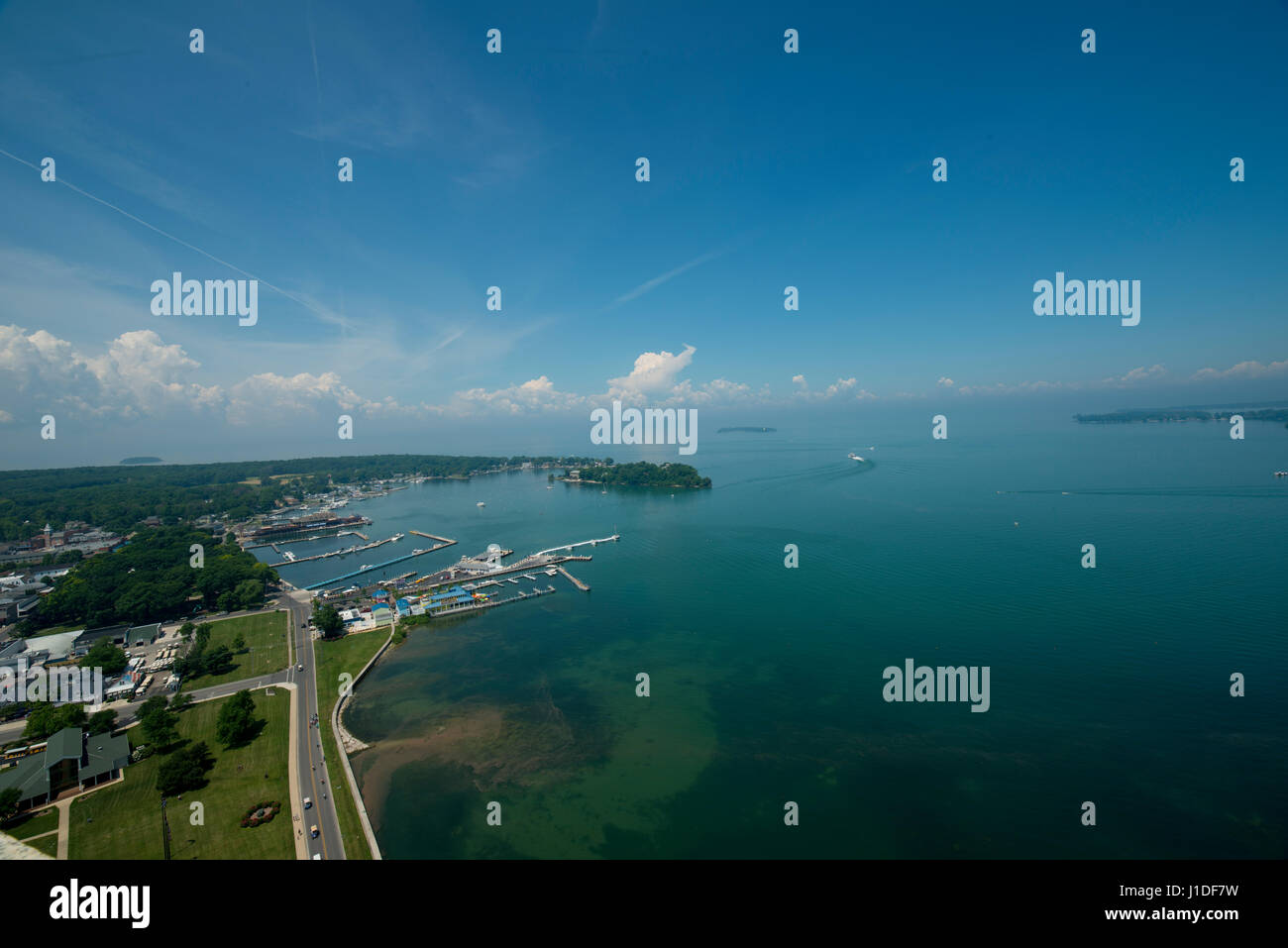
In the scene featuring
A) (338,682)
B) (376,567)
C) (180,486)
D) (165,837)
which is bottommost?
(338,682)

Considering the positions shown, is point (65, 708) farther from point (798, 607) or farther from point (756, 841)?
point (798, 607)

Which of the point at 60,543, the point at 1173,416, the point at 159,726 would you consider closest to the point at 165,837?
the point at 159,726

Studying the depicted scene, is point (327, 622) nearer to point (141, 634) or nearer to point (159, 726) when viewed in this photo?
point (159, 726)

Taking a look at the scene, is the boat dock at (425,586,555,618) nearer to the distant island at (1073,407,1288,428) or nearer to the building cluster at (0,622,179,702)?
the building cluster at (0,622,179,702)

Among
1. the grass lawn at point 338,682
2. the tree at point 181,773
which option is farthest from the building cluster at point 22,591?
the tree at point 181,773

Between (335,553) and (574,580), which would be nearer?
(574,580)

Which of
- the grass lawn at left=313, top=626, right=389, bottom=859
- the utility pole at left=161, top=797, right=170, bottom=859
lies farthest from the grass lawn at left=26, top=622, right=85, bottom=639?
the utility pole at left=161, top=797, right=170, bottom=859

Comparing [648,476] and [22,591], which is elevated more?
[648,476]

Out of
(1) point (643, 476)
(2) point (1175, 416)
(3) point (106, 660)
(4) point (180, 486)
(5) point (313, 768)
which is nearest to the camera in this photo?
(5) point (313, 768)
